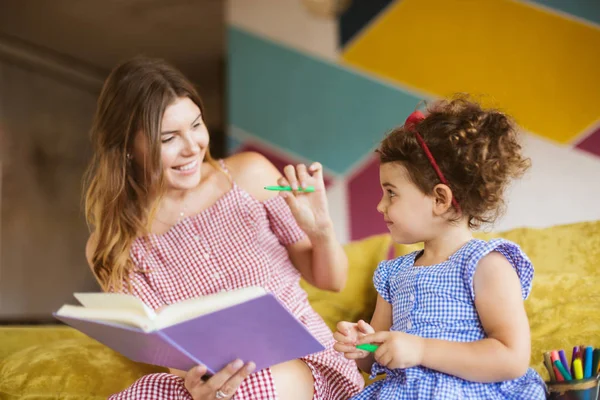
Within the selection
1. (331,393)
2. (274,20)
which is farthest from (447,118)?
(274,20)

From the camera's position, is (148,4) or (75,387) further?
(148,4)

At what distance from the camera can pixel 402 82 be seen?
345cm

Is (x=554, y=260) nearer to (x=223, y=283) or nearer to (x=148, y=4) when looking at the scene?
(x=223, y=283)

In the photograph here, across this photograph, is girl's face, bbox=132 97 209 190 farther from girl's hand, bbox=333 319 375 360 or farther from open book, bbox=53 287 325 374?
girl's hand, bbox=333 319 375 360

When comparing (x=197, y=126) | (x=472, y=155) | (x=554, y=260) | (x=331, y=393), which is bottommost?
(x=331, y=393)

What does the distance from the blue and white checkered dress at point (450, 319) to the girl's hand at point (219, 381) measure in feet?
0.87

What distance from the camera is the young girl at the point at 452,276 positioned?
3.89ft

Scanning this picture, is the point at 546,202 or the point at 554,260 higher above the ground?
the point at 554,260

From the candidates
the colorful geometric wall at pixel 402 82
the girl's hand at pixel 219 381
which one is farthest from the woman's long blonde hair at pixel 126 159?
the colorful geometric wall at pixel 402 82

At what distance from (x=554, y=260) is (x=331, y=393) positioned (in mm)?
780

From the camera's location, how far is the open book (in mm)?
1106

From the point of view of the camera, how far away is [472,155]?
4.20 feet

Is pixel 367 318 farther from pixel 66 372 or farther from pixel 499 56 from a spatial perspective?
pixel 499 56

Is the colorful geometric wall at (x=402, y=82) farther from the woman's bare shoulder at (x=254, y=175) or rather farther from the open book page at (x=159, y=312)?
the open book page at (x=159, y=312)
